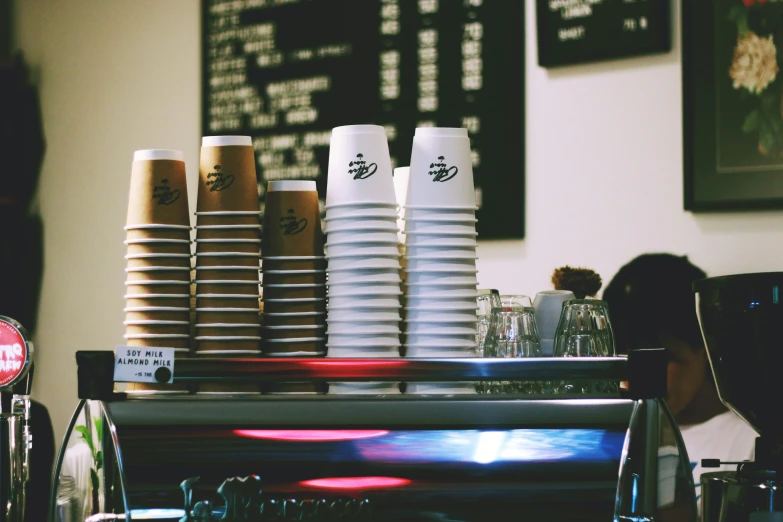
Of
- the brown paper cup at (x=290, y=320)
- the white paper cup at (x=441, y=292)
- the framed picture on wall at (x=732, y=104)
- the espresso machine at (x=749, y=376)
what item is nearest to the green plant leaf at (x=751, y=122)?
the framed picture on wall at (x=732, y=104)

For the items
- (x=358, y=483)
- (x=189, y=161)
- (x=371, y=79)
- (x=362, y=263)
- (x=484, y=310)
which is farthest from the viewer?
(x=189, y=161)

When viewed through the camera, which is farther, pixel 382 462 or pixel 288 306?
pixel 288 306

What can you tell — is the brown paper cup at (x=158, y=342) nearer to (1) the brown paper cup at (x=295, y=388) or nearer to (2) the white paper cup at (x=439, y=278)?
(1) the brown paper cup at (x=295, y=388)

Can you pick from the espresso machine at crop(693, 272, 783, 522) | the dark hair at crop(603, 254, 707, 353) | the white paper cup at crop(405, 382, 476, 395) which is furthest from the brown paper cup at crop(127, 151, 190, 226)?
the dark hair at crop(603, 254, 707, 353)

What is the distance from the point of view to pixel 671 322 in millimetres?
2240

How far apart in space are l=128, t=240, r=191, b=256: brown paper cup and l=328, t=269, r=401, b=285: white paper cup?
0.18 metres

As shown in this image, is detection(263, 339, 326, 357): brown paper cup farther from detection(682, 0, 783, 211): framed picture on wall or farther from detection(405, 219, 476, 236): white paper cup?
detection(682, 0, 783, 211): framed picture on wall

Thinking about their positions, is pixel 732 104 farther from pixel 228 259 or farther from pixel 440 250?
pixel 228 259

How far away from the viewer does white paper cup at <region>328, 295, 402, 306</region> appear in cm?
98

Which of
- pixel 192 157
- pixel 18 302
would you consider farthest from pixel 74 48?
pixel 18 302

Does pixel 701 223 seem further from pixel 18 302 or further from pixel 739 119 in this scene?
pixel 18 302

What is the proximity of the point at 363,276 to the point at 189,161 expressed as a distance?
224 centimetres

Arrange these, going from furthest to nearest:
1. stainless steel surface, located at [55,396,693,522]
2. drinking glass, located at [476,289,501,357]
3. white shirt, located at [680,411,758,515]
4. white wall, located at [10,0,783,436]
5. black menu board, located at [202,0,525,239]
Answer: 1. black menu board, located at [202,0,525,239]
2. white wall, located at [10,0,783,436]
3. white shirt, located at [680,411,758,515]
4. drinking glass, located at [476,289,501,357]
5. stainless steel surface, located at [55,396,693,522]

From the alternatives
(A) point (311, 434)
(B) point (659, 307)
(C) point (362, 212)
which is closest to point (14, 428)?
(A) point (311, 434)
